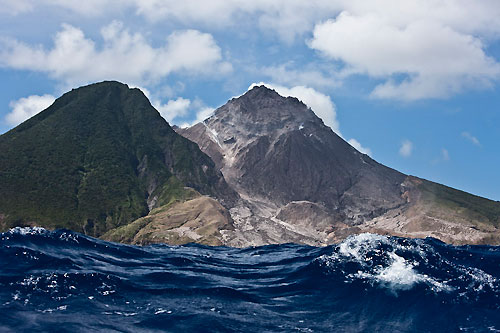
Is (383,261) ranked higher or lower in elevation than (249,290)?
higher

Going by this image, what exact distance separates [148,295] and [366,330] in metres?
15.4

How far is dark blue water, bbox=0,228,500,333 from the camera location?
98.6ft

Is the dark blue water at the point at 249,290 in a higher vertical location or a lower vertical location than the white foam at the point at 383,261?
lower

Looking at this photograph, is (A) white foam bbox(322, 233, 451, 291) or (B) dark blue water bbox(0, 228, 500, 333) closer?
(B) dark blue water bbox(0, 228, 500, 333)

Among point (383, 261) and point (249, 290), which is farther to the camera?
point (383, 261)

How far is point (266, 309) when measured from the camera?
34.2 metres

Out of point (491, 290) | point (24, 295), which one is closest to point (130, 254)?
point (24, 295)

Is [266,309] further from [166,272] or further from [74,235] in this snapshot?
[74,235]

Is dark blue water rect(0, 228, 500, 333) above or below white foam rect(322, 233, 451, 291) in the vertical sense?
below

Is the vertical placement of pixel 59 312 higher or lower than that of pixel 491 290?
lower

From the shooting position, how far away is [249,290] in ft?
128

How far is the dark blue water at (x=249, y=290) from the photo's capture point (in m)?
30.0

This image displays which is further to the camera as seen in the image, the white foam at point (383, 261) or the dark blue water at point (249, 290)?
the white foam at point (383, 261)

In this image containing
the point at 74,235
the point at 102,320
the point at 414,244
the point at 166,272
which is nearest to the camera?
the point at 102,320
